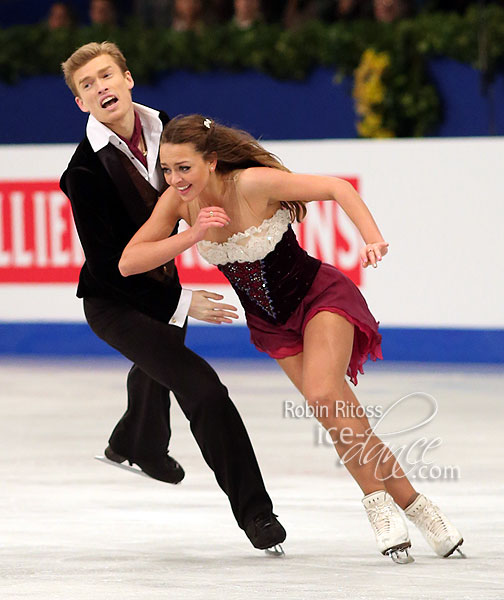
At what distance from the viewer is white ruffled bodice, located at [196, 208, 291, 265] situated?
11.6 ft

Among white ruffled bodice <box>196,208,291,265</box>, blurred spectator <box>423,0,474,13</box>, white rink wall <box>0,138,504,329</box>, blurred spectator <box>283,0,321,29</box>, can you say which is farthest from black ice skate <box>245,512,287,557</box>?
blurred spectator <box>283,0,321,29</box>

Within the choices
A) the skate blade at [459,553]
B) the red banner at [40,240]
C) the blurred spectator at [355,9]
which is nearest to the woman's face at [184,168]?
the skate blade at [459,553]

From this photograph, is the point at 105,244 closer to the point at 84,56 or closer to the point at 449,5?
the point at 84,56

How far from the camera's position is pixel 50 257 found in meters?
7.70

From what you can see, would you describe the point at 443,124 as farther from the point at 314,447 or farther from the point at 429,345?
the point at 314,447

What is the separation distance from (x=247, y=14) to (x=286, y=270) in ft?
19.3

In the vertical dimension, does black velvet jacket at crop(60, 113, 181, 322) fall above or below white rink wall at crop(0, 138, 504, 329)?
above

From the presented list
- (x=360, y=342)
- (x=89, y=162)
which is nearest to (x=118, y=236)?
(x=89, y=162)

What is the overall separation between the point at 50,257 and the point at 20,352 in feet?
2.16

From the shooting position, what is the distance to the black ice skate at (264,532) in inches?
140

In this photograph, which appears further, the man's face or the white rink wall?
the white rink wall

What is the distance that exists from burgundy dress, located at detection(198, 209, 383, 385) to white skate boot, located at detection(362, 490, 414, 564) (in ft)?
1.53

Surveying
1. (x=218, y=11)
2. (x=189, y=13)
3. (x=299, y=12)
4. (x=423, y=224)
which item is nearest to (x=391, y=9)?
(x=299, y=12)

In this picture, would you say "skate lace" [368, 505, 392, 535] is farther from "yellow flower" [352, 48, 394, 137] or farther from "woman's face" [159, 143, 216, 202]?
"yellow flower" [352, 48, 394, 137]
